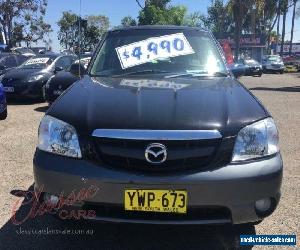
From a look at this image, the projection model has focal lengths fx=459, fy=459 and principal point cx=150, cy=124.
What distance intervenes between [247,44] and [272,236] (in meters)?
54.6

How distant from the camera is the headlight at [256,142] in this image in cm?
298

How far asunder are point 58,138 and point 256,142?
1323mm

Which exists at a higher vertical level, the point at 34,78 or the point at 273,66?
the point at 34,78

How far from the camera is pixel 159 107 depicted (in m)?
3.15

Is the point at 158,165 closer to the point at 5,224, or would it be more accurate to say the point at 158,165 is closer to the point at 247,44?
the point at 5,224

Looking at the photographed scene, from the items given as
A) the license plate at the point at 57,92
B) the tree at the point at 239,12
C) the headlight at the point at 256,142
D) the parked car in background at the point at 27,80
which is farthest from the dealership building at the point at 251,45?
the headlight at the point at 256,142

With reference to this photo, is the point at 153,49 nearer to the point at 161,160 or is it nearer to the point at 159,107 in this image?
the point at 159,107

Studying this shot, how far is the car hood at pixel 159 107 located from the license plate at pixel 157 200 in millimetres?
405

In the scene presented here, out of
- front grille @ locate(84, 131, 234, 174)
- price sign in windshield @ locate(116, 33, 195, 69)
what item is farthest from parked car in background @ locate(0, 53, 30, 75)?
front grille @ locate(84, 131, 234, 174)

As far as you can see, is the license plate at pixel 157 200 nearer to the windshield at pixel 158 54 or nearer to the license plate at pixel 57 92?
the windshield at pixel 158 54

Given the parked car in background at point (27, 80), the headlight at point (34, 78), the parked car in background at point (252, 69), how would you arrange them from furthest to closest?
the headlight at point (34, 78), the parked car in background at point (27, 80), the parked car in background at point (252, 69)

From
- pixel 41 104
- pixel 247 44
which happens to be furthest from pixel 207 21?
pixel 41 104

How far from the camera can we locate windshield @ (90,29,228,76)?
441 cm

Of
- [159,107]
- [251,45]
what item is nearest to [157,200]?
[159,107]
